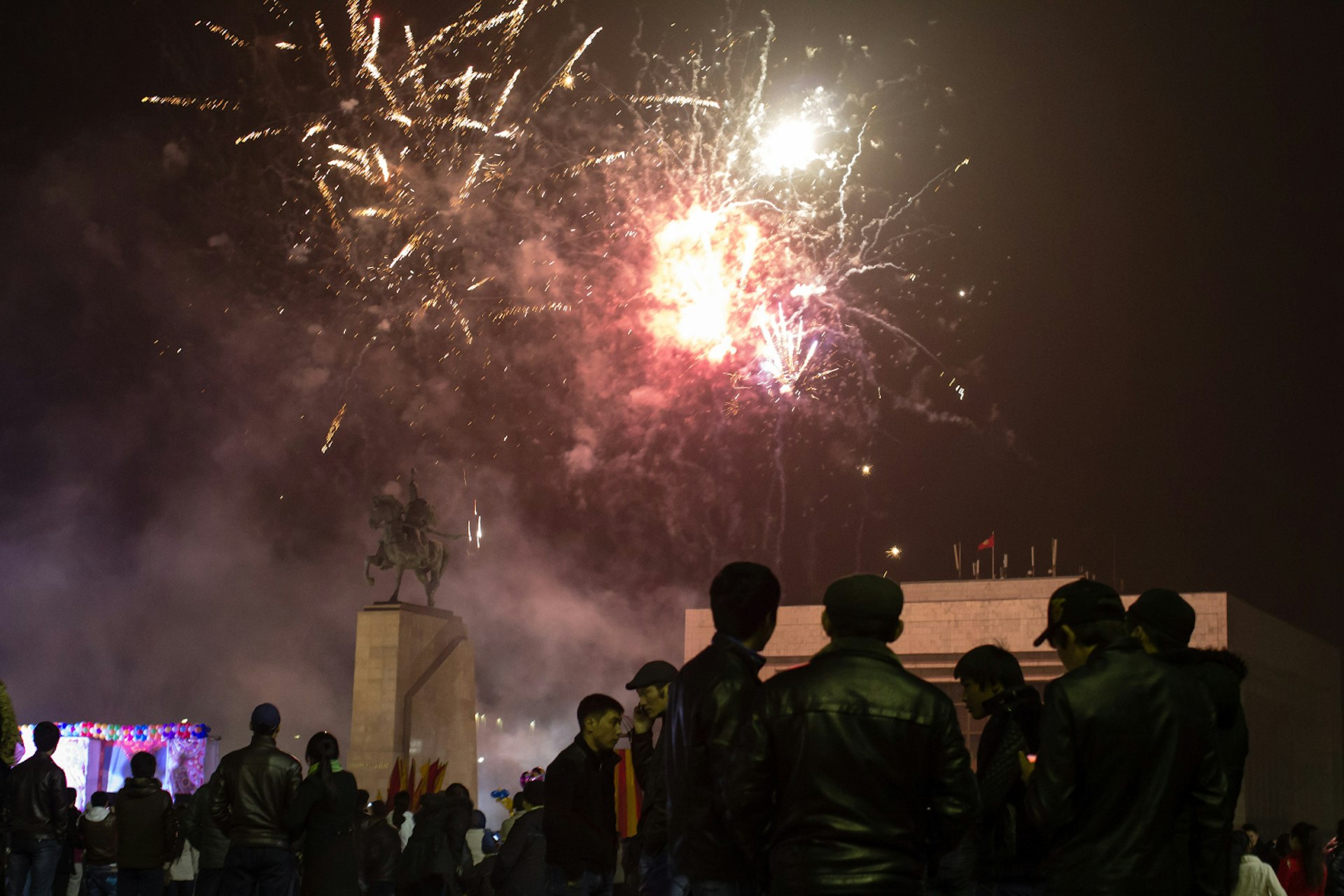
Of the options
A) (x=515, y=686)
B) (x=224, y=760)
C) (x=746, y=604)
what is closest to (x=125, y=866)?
(x=224, y=760)

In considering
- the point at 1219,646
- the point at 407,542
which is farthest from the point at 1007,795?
the point at 1219,646

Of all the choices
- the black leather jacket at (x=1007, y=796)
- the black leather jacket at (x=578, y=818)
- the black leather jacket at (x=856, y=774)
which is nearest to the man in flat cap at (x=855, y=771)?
the black leather jacket at (x=856, y=774)

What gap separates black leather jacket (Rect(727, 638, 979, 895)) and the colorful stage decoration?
98.6 ft

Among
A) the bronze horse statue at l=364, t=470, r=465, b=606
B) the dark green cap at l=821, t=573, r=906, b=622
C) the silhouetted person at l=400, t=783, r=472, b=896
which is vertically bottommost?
the silhouetted person at l=400, t=783, r=472, b=896

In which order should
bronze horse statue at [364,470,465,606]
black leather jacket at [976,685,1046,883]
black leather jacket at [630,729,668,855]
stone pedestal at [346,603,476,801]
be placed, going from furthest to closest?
bronze horse statue at [364,470,465,606] < stone pedestal at [346,603,476,801] < black leather jacket at [630,729,668,855] < black leather jacket at [976,685,1046,883]

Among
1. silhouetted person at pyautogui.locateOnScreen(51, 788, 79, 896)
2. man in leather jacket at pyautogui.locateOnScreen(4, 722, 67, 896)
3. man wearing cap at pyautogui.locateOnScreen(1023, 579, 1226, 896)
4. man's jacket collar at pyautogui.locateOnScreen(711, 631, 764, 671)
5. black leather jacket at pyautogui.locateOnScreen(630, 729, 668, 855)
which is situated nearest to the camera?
man wearing cap at pyautogui.locateOnScreen(1023, 579, 1226, 896)

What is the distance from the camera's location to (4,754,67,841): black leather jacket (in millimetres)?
9383

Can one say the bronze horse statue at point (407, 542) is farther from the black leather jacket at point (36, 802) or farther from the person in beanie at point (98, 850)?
the black leather jacket at point (36, 802)

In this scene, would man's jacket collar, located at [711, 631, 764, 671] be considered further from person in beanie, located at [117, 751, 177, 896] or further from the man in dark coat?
person in beanie, located at [117, 751, 177, 896]

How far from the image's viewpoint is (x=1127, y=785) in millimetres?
4336

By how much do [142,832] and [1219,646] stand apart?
31.5m

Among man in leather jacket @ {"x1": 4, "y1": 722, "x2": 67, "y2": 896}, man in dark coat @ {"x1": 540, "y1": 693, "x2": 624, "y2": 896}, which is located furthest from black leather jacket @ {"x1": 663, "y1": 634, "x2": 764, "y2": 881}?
man in leather jacket @ {"x1": 4, "y1": 722, "x2": 67, "y2": 896}

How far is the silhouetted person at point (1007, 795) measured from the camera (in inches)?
206

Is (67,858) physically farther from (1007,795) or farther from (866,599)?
(866,599)
